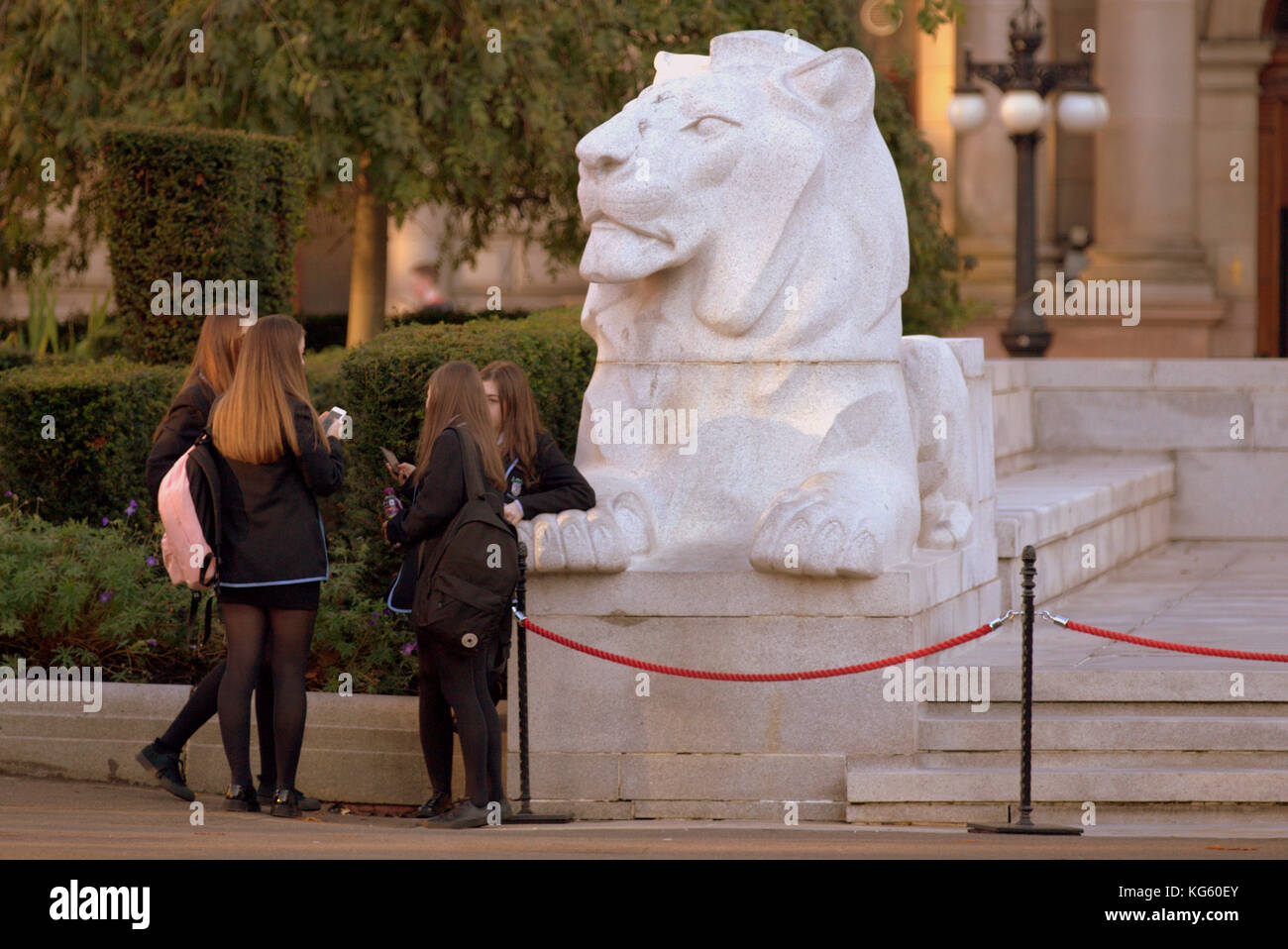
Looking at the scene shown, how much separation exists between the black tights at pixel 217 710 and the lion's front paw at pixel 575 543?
38.6 inches

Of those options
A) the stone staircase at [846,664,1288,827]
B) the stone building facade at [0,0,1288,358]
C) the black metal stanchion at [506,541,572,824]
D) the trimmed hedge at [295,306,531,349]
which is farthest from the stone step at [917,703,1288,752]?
the stone building facade at [0,0,1288,358]

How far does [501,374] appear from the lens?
23.4 feet

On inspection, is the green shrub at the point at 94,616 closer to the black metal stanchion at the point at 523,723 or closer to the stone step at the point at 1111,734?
the black metal stanchion at the point at 523,723

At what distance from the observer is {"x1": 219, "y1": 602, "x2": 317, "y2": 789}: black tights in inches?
266

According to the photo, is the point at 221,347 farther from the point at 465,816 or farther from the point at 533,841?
the point at 533,841

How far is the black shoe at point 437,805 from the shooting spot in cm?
686

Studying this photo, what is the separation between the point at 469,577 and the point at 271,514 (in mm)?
754

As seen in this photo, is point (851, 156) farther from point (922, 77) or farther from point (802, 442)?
point (922, 77)

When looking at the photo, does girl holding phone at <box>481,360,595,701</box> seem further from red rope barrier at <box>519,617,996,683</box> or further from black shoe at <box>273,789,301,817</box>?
black shoe at <box>273,789,301,817</box>

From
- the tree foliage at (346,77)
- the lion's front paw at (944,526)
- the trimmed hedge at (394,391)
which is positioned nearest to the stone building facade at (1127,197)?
the tree foliage at (346,77)

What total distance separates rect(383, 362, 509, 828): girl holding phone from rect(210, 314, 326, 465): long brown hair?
427mm

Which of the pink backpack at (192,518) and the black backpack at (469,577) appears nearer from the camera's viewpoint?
the black backpack at (469,577)

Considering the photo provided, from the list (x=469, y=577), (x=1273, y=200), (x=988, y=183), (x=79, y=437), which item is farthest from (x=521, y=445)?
(x=1273, y=200)

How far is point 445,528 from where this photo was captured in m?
6.54
